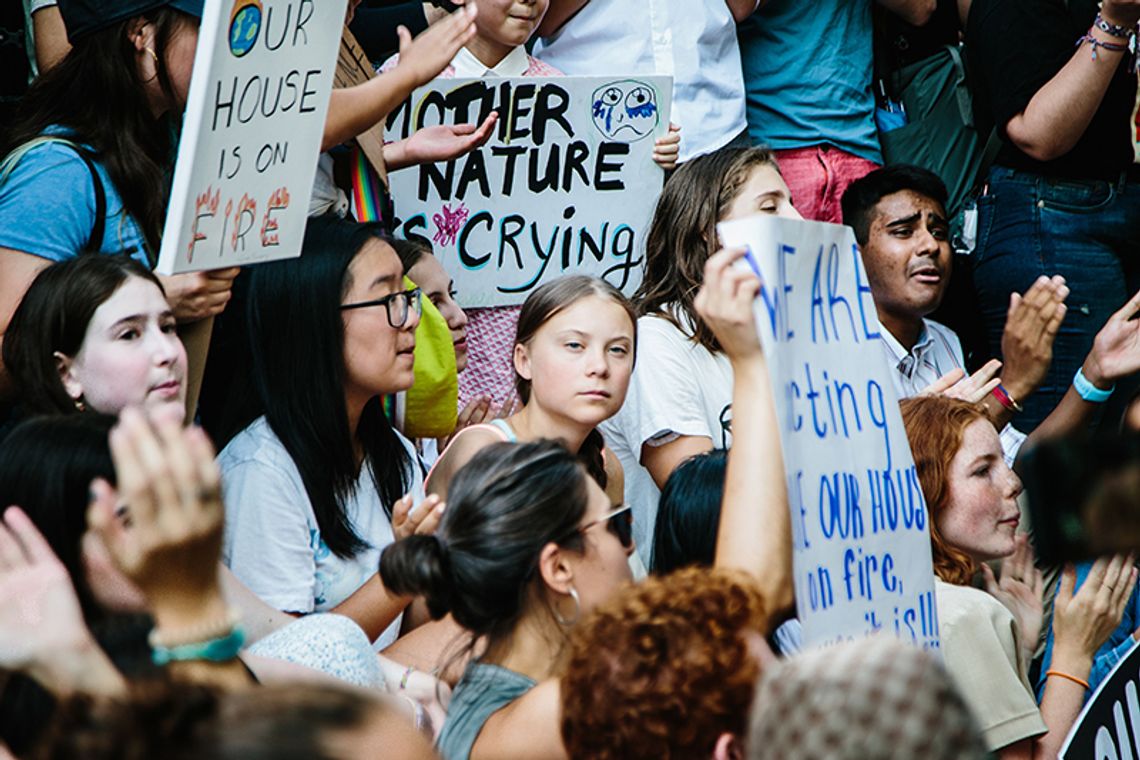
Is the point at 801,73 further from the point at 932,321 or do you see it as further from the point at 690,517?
the point at 690,517

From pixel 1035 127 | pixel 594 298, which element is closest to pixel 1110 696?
pixel 594 298

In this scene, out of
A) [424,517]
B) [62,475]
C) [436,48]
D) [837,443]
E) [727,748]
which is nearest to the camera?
[727,748]

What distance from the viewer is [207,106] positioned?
10.8 feet

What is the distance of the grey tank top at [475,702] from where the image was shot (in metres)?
2.78

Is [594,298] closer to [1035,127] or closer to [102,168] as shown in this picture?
[102,168]

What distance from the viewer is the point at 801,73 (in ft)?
19.5

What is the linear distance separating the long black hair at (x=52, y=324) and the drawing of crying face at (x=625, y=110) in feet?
6.83

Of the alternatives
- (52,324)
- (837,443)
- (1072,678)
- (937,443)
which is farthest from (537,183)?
(837,443)

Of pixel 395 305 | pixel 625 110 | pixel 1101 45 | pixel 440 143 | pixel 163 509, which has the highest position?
pixel 1101 45

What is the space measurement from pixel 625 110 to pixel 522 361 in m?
1.13

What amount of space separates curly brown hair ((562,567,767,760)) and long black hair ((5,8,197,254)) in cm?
185

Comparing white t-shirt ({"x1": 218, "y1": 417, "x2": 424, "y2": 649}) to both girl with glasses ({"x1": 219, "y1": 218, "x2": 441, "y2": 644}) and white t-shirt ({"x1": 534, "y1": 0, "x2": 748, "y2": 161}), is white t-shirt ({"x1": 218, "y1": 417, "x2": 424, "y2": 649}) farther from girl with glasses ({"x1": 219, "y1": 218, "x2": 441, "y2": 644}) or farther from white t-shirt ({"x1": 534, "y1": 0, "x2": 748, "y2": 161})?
white t-shirt ({"x1": 534, "y1": 0, "x2": 748, "y2": 161})

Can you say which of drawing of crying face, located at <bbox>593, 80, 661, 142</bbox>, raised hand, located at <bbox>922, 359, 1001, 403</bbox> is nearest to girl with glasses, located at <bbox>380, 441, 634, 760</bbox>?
raised hand, located at <bbox>922, 359, 1001, 403</bbox>

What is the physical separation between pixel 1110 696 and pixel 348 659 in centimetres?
187
